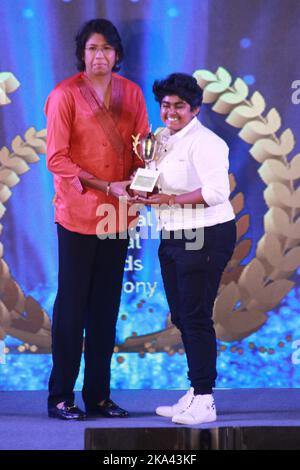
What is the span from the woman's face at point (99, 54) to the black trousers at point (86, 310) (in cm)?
73

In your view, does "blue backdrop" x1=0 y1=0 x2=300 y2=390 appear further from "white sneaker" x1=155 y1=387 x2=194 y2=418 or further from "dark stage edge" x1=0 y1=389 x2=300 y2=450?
"white sneaker" x1=155 y1=387 x2=194 y2=418

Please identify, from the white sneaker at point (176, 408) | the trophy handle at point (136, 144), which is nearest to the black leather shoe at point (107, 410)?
the white sneaker at point (176, 408)

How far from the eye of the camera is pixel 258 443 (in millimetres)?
2859

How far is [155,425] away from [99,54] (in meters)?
1.63

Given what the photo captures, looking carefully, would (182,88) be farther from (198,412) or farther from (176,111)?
(198,412)

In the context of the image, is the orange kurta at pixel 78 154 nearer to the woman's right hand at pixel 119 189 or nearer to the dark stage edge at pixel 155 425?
the woman's right hand at pixel 119 189

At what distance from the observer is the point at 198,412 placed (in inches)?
157

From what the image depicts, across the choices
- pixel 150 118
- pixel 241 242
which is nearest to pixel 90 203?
pixel 150 118

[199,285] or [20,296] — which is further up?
[199,285]

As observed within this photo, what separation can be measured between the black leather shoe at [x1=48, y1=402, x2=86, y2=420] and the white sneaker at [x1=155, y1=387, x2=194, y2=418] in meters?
0.37

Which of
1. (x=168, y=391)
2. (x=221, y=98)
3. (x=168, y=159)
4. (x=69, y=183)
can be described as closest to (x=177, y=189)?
(x=168, y=159)
